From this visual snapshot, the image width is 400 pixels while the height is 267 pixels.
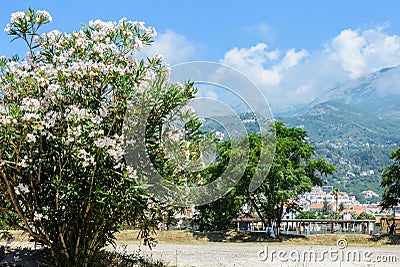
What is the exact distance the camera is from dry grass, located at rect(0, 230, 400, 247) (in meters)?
20.2

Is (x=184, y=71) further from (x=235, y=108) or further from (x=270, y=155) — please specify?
(x=270, y=155)

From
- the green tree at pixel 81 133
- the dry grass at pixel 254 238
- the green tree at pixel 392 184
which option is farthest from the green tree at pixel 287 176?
the green tree at pixel 81 133

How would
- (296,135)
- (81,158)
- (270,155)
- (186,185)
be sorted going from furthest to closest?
1. (296,135)
2. (270,155)
3. (186,185)
4. (81,158)

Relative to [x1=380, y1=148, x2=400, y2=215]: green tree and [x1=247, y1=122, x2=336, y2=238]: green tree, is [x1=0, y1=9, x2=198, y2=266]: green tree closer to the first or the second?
[x1=247, y1=122, x2=336, y2=238]: green tree

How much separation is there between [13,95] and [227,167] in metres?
10.5

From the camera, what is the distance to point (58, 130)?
606cm

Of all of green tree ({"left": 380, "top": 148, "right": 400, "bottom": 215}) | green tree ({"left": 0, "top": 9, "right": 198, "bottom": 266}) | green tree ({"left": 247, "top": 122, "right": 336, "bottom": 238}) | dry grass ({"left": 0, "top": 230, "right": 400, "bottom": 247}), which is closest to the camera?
green tree ({"left": 0, "top": 9, "right": 198, "bottom": 266})

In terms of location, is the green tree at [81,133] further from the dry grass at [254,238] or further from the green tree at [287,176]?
the green tree at [287,176]

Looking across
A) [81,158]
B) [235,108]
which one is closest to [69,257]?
[81,158]

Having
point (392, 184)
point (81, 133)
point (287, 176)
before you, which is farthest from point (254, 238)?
point (81, 133)

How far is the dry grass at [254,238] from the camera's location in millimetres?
20172

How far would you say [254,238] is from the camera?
22.2 metres

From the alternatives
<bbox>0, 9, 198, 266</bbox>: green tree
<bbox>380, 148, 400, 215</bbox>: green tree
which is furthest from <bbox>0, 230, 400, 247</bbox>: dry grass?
<bbox>0, 9, 198, 266</bbox>: green tree

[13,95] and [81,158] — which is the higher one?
[13,95]
